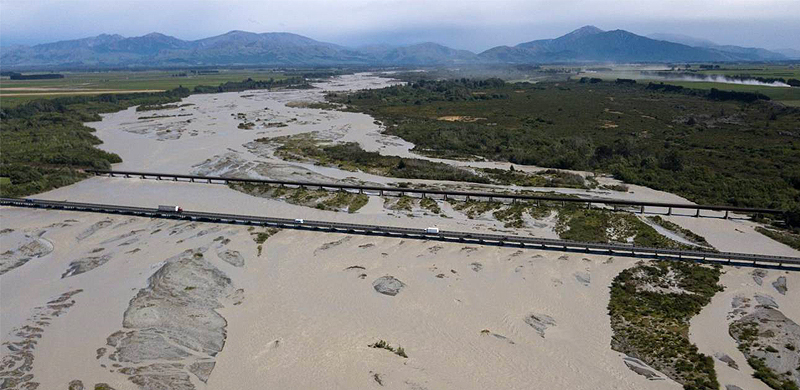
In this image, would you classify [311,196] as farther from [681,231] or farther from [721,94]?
[721,94]

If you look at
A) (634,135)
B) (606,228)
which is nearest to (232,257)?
(606,228)

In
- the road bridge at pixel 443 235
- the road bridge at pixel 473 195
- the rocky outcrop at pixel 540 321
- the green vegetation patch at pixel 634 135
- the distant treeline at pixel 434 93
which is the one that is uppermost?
the distant treeline at pixel 434 93

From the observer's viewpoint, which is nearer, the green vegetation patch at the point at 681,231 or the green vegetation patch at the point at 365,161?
the green vegetation patch at the point at 681,231

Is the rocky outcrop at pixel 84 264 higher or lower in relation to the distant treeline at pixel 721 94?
lower

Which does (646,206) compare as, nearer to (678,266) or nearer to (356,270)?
(678,266)

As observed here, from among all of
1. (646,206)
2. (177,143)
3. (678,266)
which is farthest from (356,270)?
(177,143)

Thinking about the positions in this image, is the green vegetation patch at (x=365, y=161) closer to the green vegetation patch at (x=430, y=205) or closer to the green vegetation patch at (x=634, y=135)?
the green vegetation patch at (x=634, y=135)

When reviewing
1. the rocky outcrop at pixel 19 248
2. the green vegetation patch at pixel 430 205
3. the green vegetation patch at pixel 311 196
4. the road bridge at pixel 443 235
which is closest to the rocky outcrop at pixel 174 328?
the road bridge at pixel 443 235
